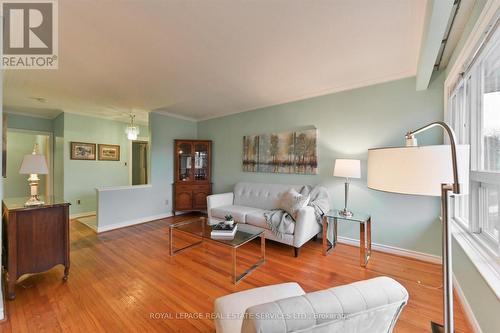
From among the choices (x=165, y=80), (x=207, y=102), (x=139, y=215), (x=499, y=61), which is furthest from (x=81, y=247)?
(x=499, y=61)

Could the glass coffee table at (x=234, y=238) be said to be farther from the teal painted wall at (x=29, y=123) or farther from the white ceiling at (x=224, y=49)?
the teal painted wall at (x=29, y=123)

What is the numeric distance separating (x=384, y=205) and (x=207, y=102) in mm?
3287

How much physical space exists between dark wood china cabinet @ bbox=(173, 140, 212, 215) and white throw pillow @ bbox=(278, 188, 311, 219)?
235 cm

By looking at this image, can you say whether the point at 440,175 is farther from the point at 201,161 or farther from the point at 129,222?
the point at 129,222

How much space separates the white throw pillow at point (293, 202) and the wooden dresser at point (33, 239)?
8.42 ft

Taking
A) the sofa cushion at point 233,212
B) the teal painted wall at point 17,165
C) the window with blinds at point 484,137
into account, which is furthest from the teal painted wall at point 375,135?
the teal painted wall at point 17,165

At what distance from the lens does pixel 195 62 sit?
229cm

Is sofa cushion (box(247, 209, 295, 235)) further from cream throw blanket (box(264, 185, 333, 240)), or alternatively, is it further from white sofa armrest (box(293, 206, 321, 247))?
white sofa armrest (box(293, 206, 321, 247))

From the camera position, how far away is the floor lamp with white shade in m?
0.81

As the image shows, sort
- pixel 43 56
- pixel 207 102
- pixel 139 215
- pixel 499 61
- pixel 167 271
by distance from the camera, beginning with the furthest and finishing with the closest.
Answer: pixel 139 215 → pixel 207 102 → pixel 167 271 → pixel 43 56 → pixel 499 61

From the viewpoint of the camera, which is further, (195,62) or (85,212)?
(85,212)

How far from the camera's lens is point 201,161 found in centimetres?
481

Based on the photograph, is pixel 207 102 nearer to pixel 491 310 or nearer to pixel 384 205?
pixel 384 205

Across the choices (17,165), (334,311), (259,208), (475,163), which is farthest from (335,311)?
(17,165)
